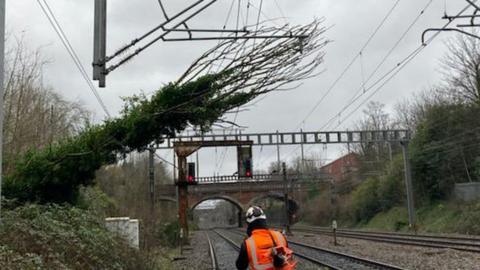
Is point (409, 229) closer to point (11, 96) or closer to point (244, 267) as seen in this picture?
point (11, 96)

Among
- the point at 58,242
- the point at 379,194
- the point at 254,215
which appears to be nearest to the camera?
the point at 254,215

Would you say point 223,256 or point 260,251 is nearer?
point 260,251

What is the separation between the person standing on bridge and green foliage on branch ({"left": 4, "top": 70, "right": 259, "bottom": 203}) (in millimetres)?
7634

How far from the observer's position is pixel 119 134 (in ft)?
44.5

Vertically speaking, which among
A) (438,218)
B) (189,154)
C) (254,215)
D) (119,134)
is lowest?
(438,218)

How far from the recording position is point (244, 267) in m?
Result: 5.45

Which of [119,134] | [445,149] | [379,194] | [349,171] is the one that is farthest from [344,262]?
[349,171]

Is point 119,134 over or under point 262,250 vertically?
over

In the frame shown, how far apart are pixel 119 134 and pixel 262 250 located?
8957 mm

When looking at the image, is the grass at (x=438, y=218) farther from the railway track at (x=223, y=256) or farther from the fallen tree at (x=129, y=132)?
the fallen tree at (x=129, y=132)

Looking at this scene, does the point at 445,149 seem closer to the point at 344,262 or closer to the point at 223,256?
the point at 223,256

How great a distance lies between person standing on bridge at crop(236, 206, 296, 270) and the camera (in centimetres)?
526

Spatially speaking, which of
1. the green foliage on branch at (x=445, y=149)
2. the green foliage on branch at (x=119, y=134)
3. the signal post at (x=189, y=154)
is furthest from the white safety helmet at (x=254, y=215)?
the green foliage on branch at (x=445, y=149)

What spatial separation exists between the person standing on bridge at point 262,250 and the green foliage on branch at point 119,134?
301 inches
